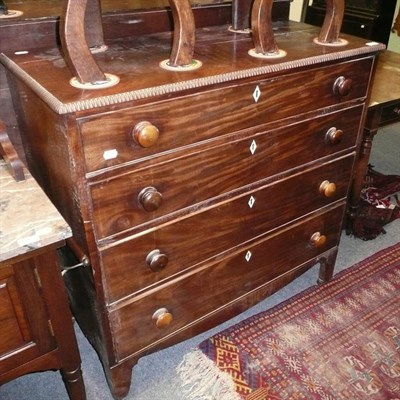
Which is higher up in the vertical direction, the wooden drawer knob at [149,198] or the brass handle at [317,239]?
the wooden drawer knob at [149,198]

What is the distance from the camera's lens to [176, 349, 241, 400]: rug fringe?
4.84ft

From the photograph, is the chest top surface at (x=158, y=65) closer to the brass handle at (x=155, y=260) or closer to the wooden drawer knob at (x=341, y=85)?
the wooden drawer knob at (x=341, y=85)

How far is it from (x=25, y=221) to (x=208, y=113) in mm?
516

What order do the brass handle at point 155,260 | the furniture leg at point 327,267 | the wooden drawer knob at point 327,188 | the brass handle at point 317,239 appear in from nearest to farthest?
the brass handle at point 155,260 → the wooden drawer knob at point 327,188 → the brass handle at point 317,239 → the furniture leg at point 327,267

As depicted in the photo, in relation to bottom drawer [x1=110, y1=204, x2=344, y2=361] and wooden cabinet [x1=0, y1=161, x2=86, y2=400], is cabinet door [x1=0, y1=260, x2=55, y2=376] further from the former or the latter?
bottom drawer [x1=110, y1=204, x2=344, y2=361]

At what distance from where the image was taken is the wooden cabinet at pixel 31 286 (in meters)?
0.94

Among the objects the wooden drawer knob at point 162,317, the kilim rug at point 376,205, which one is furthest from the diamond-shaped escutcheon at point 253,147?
the kilim rug at point 376,205

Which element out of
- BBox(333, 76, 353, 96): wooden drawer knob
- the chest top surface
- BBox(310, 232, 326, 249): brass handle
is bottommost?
BBox(310, 232, 326, 249): brass handle

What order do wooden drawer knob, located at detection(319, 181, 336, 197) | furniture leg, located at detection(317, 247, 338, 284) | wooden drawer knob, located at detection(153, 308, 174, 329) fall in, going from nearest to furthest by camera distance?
wooden drawer knob, located at detection(153, 308, 174, 329) < wooden drawer knob, located at detection(319, 181, 336, 197) < furniture leg, located at detection(317, 247, 338, 284)

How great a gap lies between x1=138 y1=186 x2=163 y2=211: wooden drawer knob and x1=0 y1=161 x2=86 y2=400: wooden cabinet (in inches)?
8.2

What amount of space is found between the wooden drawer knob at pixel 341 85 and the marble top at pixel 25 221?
2.99ft

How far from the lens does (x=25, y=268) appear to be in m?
0.98

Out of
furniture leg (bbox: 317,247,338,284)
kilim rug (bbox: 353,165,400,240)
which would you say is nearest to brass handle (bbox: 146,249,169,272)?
furniture leg (bbox: 317,247,338,284)

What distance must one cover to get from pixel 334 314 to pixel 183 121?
1153 millimetres
